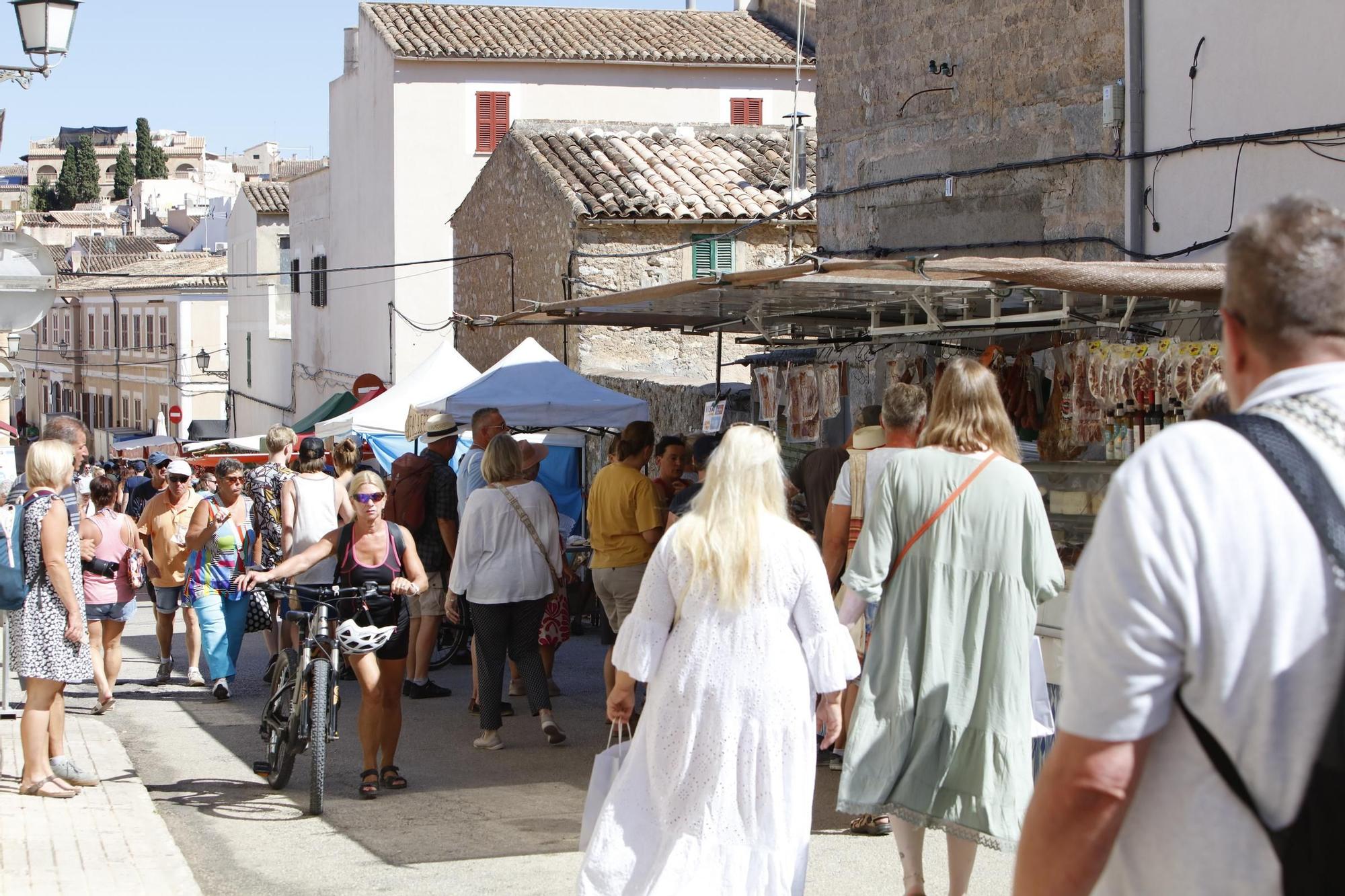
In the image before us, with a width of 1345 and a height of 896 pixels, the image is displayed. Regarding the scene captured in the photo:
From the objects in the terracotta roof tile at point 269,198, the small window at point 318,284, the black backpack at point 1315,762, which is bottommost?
the black backpack at point 1315,762

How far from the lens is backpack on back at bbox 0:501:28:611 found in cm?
702

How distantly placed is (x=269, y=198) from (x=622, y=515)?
38460mm

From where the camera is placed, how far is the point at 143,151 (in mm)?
112688

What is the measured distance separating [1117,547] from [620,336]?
19.7 metres

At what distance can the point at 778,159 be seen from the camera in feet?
76.4

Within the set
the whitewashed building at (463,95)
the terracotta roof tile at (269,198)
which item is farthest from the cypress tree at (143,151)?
the whitewashed building at (463,95)

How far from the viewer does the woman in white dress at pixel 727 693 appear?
15.6 feet

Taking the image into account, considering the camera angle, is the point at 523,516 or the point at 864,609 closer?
the point at 864,609

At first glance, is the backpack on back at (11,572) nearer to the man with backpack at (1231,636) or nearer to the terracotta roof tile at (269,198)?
the man with backpack at (1231,636)

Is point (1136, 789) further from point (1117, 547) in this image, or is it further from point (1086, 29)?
point (1086, 29)

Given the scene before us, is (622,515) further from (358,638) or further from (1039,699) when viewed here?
(1039,699)

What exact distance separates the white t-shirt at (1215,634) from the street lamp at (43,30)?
414 inches

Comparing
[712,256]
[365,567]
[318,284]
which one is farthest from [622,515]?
[318,284]

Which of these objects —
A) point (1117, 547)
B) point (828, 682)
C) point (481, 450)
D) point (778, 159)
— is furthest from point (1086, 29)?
point (778, 159)
